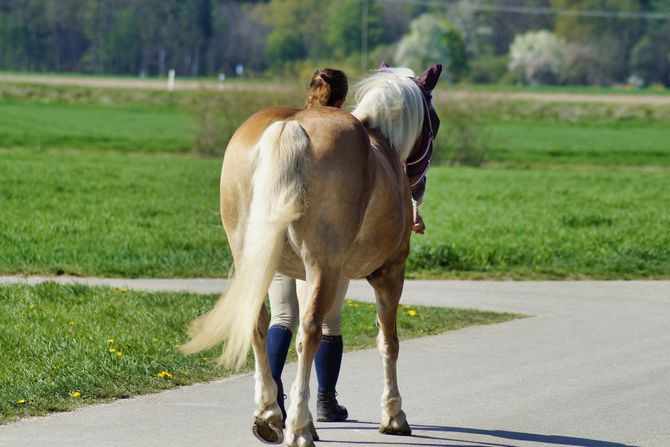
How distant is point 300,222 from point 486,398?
7.02 feet

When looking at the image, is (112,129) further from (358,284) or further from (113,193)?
(358,284)

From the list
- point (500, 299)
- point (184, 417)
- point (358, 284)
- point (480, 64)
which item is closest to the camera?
point (184, 417)

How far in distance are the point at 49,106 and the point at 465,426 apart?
56.8 m

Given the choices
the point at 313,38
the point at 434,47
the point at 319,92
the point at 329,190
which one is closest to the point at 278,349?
the point at 329,190

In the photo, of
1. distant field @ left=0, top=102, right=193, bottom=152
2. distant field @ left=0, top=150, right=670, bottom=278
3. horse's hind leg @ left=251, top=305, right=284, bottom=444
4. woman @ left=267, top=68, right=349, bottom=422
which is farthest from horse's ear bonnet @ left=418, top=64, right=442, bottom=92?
distant field @ left=0, top=102, right=193, bottom=152

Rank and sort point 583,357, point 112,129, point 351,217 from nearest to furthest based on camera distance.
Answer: point 351,217 < point 583,357 < point 112,129

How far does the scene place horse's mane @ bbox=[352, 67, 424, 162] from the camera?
19.5 feet

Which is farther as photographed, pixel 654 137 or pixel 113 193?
pixel 654 137

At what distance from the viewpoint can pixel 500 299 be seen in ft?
34.2

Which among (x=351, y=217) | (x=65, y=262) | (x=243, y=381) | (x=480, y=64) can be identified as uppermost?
(x=351, y=217)

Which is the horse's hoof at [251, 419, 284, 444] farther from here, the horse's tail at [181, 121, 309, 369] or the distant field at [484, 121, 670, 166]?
the distant field at [484, 121, 670, 166]

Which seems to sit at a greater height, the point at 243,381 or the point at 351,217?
the point at 351,217

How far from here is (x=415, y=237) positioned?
47.4ft

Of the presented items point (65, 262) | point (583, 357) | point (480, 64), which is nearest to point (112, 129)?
point (65, 262)
